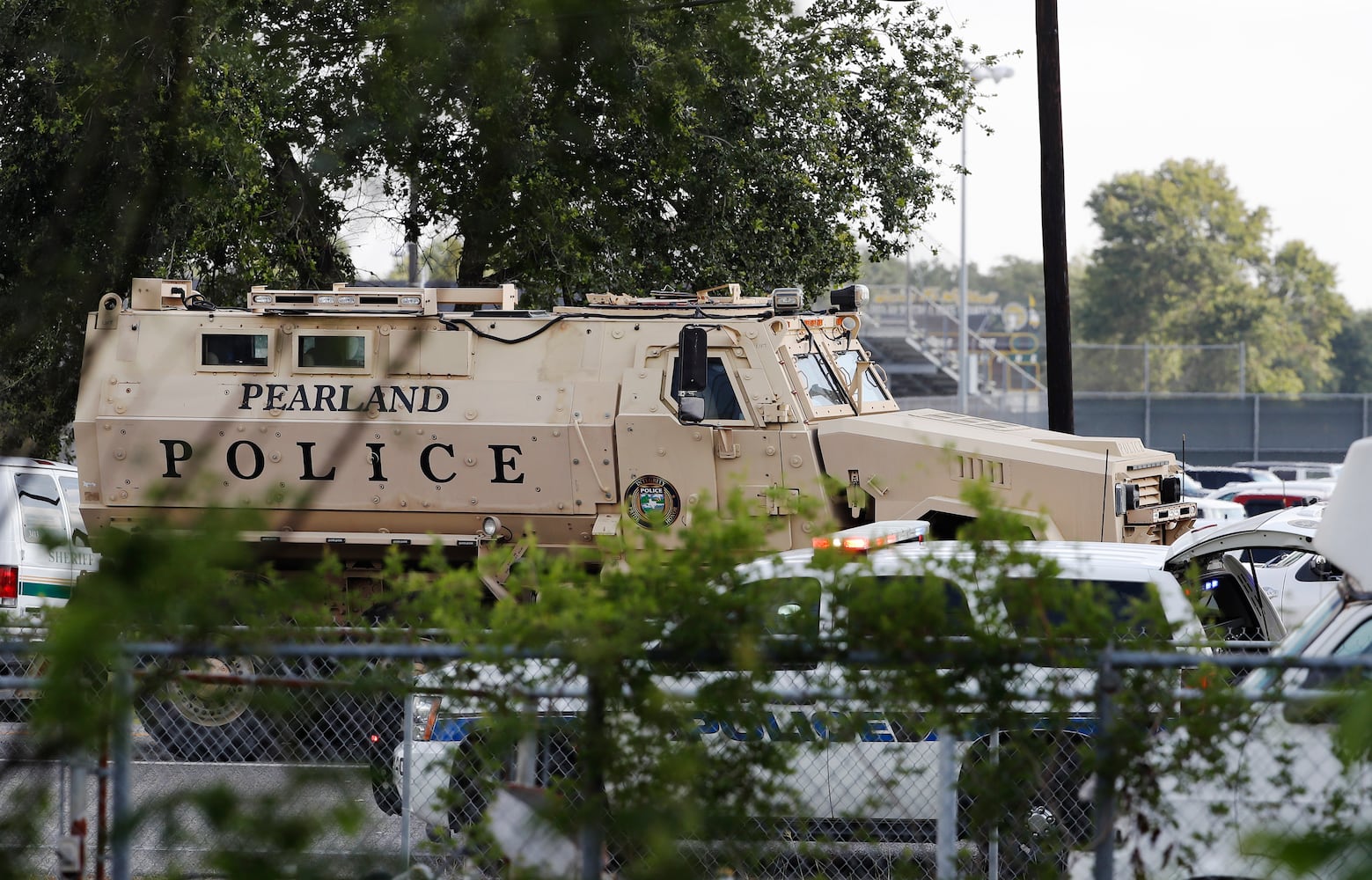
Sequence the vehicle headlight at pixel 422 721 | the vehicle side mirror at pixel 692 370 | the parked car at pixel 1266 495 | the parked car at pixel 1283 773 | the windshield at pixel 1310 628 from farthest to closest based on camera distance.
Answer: the parked car at pixel 1266 495 < the vehicle side mirror at pixel 692 370 < the vehicle headlight at pixel 422 721 < the windshield at pixel 1310 628 < the parked car at pixel 1283 773

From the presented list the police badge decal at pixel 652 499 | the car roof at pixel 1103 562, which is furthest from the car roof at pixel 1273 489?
the car roof at pixel 1103 562

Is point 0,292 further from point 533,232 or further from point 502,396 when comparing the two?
point 502,396

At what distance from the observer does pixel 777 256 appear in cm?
1745

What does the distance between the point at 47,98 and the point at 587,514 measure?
8.01 meters

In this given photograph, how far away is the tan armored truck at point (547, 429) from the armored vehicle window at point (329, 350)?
0.7 inches

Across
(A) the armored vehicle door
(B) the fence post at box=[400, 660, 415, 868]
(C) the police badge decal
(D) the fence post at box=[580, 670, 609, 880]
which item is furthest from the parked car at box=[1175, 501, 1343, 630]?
(C) the police badge decal

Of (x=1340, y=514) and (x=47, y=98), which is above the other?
(x=47, y=98)

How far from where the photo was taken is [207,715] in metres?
4.35

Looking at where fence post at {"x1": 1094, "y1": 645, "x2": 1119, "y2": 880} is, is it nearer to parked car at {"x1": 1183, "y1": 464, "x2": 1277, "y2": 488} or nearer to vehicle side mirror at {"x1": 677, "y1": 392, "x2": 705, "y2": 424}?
vehicle side mirror at {"x1": 677, "y1": 392, "x2": 705, "y2": 424}

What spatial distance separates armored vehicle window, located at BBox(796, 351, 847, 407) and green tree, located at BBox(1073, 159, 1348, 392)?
62.9 metres

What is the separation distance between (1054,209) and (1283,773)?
11159 millimetres

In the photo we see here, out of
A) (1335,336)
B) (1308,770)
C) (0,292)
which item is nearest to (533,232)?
(0,292)

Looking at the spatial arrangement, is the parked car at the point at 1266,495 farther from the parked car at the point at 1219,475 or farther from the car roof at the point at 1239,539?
the car roof at the point at 1239,539

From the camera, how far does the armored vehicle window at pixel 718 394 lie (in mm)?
11031
